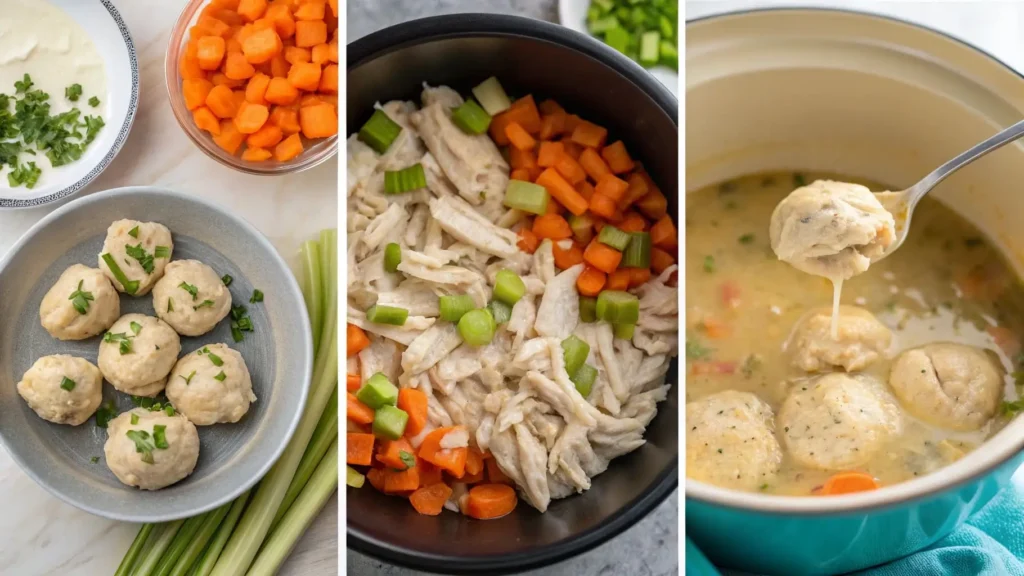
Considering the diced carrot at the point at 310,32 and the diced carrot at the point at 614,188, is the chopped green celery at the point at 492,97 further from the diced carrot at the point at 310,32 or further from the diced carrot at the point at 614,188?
the diced carrot at the point at 310,32

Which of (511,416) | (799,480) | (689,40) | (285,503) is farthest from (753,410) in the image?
(285,503)

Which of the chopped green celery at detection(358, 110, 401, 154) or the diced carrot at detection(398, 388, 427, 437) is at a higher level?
the chopped green celery at detection(358, 110, 401, 154)

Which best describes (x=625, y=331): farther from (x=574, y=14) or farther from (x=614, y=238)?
(x=574, y=14)

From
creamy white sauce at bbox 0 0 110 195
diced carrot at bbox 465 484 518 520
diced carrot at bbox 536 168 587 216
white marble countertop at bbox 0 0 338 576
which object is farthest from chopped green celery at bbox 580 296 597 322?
creamy white sauce at bbox 0 0 110 195

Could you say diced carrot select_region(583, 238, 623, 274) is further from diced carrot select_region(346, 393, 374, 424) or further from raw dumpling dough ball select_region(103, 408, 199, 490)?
raw dumpling dough ball select_region(103, 408, 199, 490)

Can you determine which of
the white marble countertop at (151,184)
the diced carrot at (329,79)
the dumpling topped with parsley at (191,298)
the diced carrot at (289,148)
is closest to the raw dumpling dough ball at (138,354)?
the dumpling topped with parsley at (191,298)

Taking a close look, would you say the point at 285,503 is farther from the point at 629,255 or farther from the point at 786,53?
the point at 786,53
